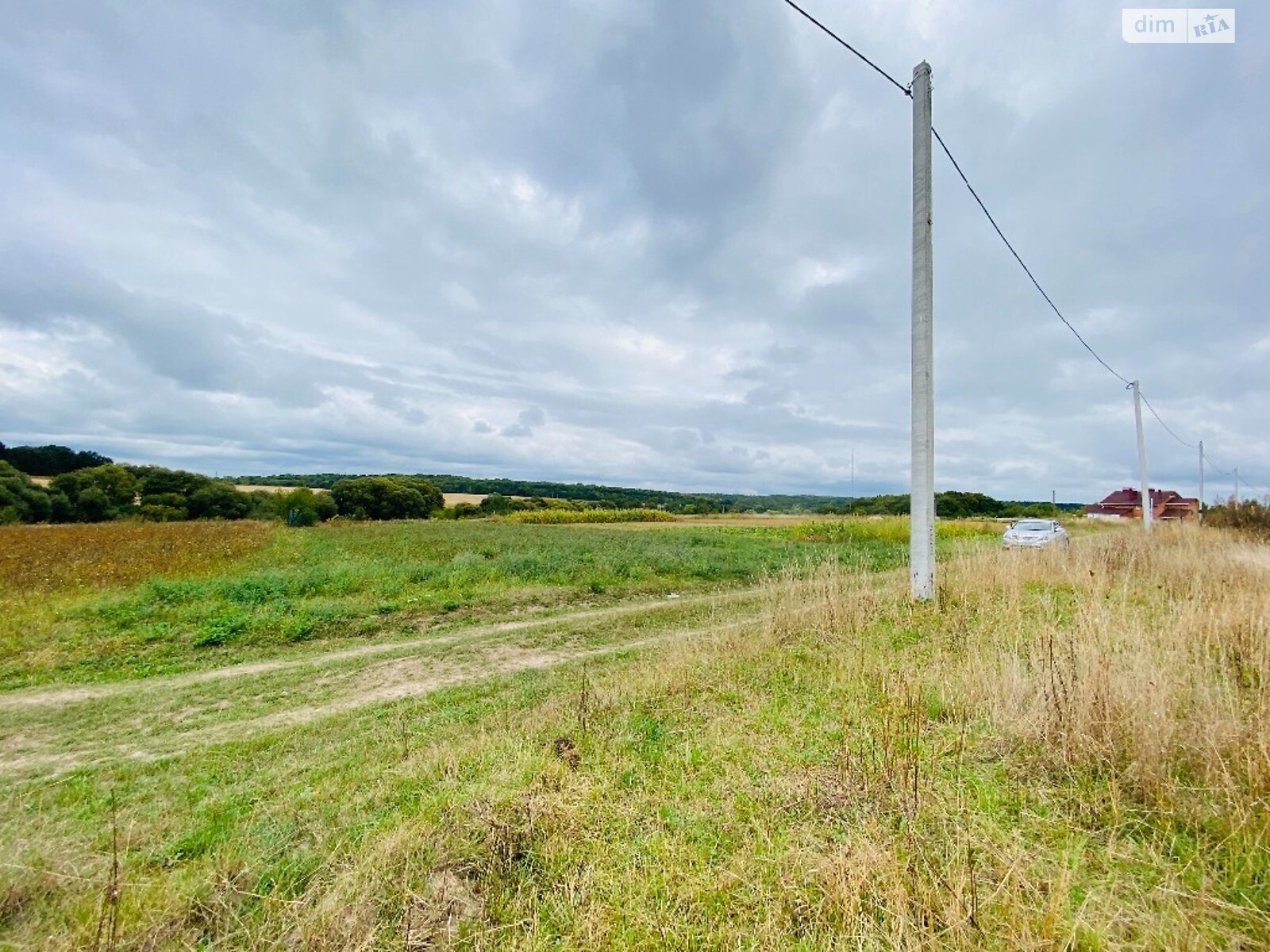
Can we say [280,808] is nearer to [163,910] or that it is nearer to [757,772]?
[163,910]

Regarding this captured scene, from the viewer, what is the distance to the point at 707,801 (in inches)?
130

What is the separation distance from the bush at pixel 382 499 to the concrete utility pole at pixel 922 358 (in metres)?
64.7

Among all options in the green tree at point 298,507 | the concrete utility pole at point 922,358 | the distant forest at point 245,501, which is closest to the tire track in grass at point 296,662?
the concrete utility pole at point 922,358

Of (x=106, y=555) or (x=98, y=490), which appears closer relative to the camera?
(x=106, y=555)

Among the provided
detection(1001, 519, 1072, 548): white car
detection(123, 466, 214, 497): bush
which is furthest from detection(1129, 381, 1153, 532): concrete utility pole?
detection(123, 466, 214, 497): bush

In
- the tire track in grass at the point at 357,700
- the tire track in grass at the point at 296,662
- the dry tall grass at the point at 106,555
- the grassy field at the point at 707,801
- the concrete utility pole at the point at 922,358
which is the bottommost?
the tire track in grass at the point at 296,662

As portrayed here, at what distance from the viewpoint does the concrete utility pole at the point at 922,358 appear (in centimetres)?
771

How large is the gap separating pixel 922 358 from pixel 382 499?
68.6 metres

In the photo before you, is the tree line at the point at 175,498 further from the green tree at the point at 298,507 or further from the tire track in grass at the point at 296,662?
the tire track in grass at the point at 296,662

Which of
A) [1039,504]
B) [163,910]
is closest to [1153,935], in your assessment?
[163,910]

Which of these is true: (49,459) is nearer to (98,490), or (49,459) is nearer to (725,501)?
(98,490)

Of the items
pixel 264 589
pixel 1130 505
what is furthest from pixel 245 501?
pixel 1130 505

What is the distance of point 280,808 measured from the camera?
390cm

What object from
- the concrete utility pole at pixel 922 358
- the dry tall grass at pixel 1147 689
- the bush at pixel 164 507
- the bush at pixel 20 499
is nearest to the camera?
the dry tall grass at pixel 1147 689
